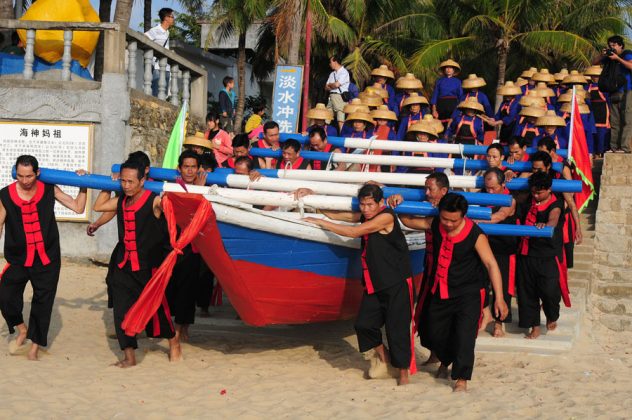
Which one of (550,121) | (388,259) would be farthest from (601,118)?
(388,259)

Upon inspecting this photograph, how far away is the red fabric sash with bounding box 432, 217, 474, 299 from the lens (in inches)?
255

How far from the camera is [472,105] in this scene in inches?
424

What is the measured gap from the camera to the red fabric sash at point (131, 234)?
684 cm

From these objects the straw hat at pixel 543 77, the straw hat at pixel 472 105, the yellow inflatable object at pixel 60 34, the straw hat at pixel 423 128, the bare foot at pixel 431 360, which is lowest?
the bare foot at pixel 431 360

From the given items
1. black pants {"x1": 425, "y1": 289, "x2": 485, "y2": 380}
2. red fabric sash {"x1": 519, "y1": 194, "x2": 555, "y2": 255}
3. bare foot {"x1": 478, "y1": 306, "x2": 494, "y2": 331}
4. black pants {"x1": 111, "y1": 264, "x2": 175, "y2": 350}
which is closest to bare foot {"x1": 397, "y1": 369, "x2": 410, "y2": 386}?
black pants {"x1": 425, "y1": 289, "x2": 485, "y2": 380}

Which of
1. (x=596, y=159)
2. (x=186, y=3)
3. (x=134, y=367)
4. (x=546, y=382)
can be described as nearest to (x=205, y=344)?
(x=134, y=367)

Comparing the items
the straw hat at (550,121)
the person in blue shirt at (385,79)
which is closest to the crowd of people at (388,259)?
the straw hat at (550,121)

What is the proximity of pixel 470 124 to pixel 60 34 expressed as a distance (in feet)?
18.2

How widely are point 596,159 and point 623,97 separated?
0.93 metres

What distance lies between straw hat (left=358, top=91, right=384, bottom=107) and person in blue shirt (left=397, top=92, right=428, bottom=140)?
0.35m

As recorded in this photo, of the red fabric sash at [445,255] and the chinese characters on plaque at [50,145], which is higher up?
the chinese characters on plaque at [50,145]

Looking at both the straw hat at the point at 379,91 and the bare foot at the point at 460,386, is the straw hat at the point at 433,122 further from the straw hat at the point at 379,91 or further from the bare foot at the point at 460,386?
the bare foot at the point at 460,386

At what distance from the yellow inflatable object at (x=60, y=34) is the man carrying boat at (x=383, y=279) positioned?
672 centimetres

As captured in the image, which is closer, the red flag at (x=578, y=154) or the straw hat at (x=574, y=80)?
the red flag at (x=578, y=154)
